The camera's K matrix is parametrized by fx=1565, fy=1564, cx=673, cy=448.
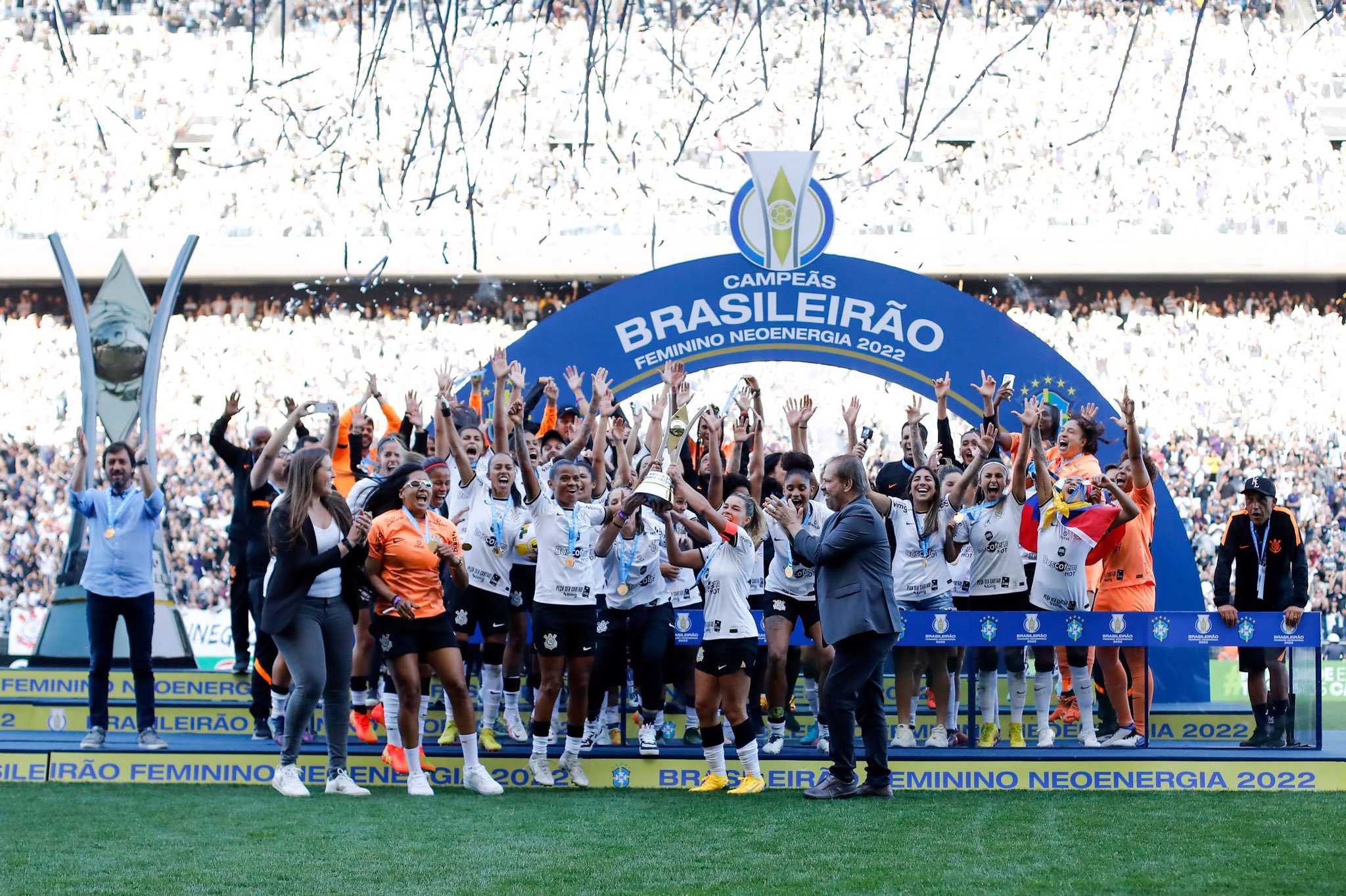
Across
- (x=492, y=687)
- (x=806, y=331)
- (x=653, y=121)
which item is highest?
(x=653, y=121)

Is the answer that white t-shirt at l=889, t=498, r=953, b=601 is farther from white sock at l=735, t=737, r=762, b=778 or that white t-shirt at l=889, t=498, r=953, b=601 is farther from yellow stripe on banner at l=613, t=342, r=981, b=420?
yellow stripe on banner at l=613, t=342, r=981, b=420

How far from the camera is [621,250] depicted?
20.3 meters

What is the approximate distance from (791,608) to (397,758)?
2.24 meters

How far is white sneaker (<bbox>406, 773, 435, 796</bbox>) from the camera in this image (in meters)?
7.63

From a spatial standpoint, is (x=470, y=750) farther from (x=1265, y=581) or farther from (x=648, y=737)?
(x=1265, y=581)

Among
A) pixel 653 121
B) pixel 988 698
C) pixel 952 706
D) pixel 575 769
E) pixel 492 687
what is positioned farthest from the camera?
pixel 653 121

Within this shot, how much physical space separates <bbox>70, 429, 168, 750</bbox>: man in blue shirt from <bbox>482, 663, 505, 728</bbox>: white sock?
1730mm

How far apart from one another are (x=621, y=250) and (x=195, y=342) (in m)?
5.73

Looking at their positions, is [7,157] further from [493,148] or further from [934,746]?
[934,746]

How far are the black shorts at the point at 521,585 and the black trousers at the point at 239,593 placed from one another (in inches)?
79.9

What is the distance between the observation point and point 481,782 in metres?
7.77

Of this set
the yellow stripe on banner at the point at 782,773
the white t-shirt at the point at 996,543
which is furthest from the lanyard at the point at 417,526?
the white t-shirt at the point at 996,543

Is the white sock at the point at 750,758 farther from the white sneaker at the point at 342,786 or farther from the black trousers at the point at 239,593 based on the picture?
the black trousers at the point at 239,593

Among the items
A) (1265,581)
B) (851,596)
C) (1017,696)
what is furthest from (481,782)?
(1265,581)
